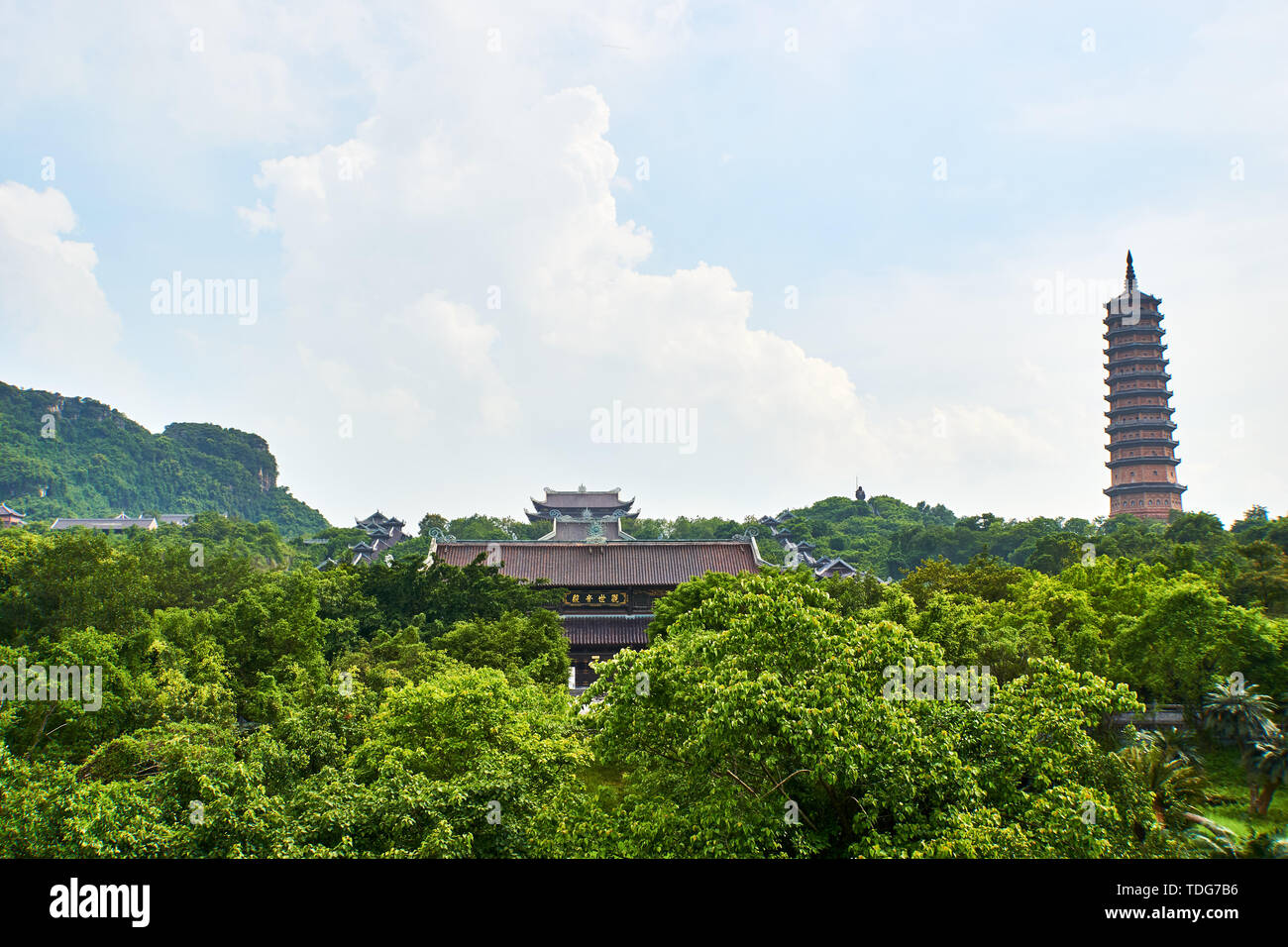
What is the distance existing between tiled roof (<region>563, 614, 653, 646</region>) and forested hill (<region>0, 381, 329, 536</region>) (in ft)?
277

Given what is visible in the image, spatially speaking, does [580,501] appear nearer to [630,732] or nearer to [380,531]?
[380,531]

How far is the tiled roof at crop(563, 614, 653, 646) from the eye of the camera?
32.1 meters

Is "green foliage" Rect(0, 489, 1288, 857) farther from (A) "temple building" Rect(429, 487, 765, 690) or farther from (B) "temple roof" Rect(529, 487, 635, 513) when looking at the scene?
(B) "temple roof" Rect(529, 487, 635, 513)

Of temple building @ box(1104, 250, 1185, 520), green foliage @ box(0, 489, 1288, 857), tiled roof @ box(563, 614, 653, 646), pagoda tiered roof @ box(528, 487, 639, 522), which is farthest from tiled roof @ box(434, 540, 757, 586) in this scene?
temple building @ box(1104, 250, 1185, 520)

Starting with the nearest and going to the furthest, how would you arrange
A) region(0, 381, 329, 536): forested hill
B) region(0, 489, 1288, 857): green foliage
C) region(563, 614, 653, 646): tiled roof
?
region(0, 489, 1288, 857): green foliage, region(563, 614, 653, 646): tiled roof, region(0, 381, 329, 536): forested hill

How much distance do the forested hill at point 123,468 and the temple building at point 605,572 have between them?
80856 mm

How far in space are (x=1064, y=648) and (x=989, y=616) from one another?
2456 mm

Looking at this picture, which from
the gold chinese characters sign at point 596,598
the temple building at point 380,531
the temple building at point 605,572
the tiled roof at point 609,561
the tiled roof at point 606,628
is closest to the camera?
the tiled roof at point 606,628

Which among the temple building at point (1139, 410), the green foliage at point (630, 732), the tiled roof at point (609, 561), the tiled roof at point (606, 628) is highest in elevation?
the temple building at point (1139, 410)

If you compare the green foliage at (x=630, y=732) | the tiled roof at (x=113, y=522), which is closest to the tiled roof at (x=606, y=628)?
the green foliage at (x=630, y=732)

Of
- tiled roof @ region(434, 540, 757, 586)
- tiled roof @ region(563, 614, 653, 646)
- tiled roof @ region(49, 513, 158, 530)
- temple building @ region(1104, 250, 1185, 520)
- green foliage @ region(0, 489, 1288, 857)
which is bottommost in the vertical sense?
tiled roof @ region(563, 614, 653, 646)

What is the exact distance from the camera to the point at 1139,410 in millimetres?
65250

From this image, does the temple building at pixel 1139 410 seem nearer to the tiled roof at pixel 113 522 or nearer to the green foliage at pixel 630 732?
the green foliage at pixel 630 732

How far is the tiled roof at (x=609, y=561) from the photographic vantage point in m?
34.3
